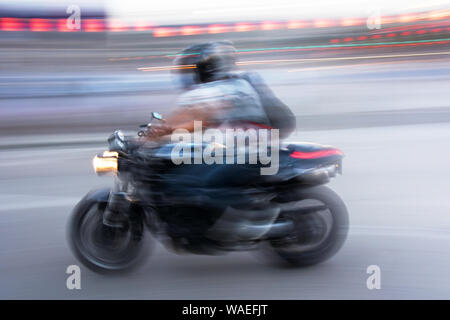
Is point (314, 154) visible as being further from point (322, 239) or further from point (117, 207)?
point (117, 207)

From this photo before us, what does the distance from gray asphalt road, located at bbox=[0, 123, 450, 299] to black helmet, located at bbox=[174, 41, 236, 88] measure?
120cm

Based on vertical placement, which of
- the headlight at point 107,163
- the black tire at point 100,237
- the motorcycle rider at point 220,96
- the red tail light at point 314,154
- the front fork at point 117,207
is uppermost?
the motorcycle rider at point 220,96

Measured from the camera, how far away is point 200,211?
10.9 feet

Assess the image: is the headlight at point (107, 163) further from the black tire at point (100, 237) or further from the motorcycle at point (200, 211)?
the black tire at point (100, 237)

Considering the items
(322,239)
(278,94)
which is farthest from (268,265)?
→ (278,94)

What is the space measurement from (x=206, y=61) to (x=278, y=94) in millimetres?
8484

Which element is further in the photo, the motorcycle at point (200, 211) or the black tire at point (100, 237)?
the black tire at point (100, 237)

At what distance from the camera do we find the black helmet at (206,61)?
11.1ft

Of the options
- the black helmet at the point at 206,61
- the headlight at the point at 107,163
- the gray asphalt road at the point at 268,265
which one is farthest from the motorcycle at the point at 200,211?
the black helmet at the point at 206,61

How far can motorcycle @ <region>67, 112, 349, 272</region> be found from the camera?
3.33 m

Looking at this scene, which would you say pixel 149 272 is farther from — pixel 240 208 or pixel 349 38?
pixel 349 38

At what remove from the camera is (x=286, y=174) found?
336cm
